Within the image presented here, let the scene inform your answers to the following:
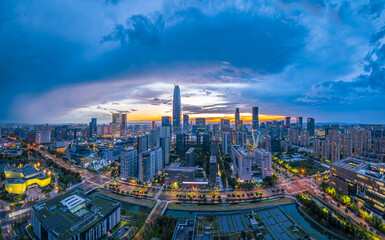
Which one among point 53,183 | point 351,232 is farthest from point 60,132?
point 351,232

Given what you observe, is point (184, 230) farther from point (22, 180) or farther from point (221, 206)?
point (22, 180)

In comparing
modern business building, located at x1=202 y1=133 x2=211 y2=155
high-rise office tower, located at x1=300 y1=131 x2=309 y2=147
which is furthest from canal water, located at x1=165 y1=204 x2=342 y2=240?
high-rise office tower, located at x1=300 y1=131 x2=309 y2=147

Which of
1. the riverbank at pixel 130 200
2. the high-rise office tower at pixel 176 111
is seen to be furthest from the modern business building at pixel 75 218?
the high-rise office tower at pixel 176 111

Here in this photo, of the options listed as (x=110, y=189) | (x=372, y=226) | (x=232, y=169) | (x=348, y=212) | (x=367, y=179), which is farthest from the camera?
(x=232, y=169)

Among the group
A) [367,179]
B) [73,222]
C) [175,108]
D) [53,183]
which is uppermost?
[175,108]

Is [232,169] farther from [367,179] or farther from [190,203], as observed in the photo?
[367,179]

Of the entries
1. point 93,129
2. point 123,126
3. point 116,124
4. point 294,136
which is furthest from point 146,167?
point 93,129

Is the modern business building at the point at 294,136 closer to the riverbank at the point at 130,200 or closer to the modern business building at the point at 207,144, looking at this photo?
the modern business building at the point at 207,144

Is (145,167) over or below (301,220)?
over
